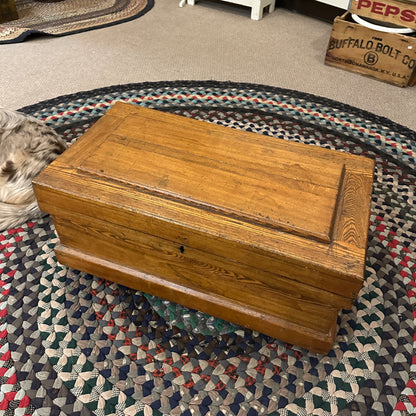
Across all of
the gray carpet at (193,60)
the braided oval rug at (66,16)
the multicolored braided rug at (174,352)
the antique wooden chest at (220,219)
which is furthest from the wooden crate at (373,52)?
the braided oval rug at (66,16)

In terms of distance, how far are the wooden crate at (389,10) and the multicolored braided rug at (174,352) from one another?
122 centimetres

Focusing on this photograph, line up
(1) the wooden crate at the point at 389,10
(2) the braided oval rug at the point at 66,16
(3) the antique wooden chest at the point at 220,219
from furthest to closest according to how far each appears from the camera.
Result: 1. (2) the braided oval rug at the point at 66,16
2. (1) the wooden crate at the point at 389,10
3. (3) the antique wooden chest at the point at 220,219

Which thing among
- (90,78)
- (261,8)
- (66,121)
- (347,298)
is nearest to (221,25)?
(261,8)

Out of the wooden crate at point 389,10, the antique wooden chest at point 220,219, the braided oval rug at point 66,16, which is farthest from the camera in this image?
the braided oval rug at point 66,16

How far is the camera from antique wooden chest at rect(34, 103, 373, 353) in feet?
2.61

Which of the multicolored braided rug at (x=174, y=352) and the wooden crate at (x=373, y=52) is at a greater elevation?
the wooden crate at (x=373, y=52)

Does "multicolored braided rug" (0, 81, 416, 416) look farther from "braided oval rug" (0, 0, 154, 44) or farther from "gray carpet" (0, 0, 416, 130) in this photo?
"braided oval rug" (0, 0, 154, 44)

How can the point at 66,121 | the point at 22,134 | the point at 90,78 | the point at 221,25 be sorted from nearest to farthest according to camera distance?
the point at 22,134 → the point at 66,121 → the point at 90,78 → the point at 221,25

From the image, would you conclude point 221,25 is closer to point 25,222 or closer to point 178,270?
point 25,222

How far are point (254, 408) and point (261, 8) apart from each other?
2.63 metres

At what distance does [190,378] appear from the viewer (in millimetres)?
888

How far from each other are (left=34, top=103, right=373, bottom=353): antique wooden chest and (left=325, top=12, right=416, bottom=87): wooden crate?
49.1 inches

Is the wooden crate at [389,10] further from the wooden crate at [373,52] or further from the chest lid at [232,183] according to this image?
the chest lid at [232,183]

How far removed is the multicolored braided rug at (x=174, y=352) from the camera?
85cm
